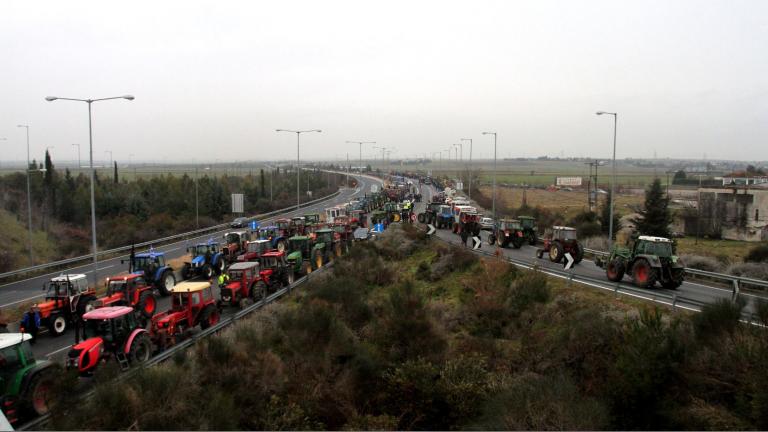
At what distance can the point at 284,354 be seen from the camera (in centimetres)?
1348

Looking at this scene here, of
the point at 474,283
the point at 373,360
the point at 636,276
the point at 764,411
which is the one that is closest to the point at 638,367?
the point at 764,411

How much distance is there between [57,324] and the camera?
18.4 metres

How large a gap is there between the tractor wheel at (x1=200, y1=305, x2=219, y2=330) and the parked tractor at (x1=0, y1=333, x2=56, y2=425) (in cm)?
553

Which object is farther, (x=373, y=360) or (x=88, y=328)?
(x=88, y=328)

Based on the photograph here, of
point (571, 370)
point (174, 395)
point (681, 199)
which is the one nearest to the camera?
point (174, 395)

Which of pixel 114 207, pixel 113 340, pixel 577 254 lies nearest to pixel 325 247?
pixel 577 254

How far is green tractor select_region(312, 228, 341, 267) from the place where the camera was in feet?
94.7

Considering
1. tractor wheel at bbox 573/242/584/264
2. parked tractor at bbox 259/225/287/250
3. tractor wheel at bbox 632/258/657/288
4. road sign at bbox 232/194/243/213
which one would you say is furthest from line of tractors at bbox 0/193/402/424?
road sign at bbox 232/194/243/213

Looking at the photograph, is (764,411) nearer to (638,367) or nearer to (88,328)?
(638,367)

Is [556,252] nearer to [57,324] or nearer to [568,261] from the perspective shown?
[568,261]

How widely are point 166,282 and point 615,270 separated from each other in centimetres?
1918

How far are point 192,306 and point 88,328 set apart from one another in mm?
3421

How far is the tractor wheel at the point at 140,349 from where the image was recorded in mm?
13633

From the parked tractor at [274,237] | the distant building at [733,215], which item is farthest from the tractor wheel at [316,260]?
the distant building at [733,215]
